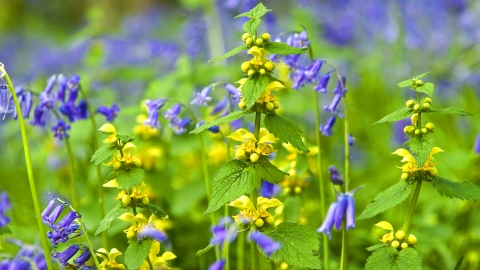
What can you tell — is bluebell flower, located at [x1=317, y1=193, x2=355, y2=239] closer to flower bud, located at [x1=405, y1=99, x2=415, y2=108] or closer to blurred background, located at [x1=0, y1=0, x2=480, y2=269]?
flower bud, located at [x1=405, y1=99, x2=415, y2=108]

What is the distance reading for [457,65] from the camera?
17.0 feet

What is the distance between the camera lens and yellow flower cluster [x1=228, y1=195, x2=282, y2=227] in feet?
5.36

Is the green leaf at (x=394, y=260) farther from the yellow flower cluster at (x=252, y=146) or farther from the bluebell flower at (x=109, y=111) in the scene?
the bluebell flower at (x=109, y=111)

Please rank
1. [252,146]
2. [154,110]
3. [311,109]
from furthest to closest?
1. [311,109]
2. [154,110]
3. [252,146]

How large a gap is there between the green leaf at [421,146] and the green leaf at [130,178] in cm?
74

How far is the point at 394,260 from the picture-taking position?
1591 millimetres

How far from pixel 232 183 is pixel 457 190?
2.03 feet

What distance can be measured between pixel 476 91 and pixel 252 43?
3.84 m

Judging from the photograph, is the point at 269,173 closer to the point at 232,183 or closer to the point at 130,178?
the point at 232,183

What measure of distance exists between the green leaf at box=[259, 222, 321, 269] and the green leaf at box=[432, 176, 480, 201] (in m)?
0.37

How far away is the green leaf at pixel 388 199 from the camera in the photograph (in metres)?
1.56

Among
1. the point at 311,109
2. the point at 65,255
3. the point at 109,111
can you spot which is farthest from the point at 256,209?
the point at 311,109

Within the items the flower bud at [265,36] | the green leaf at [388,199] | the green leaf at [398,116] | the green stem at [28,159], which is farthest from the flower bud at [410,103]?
the green stem at [28,159]

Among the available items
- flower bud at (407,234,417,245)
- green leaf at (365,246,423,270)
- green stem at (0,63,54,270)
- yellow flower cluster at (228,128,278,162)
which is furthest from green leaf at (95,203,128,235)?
flower bud at (407,234,417,245)
